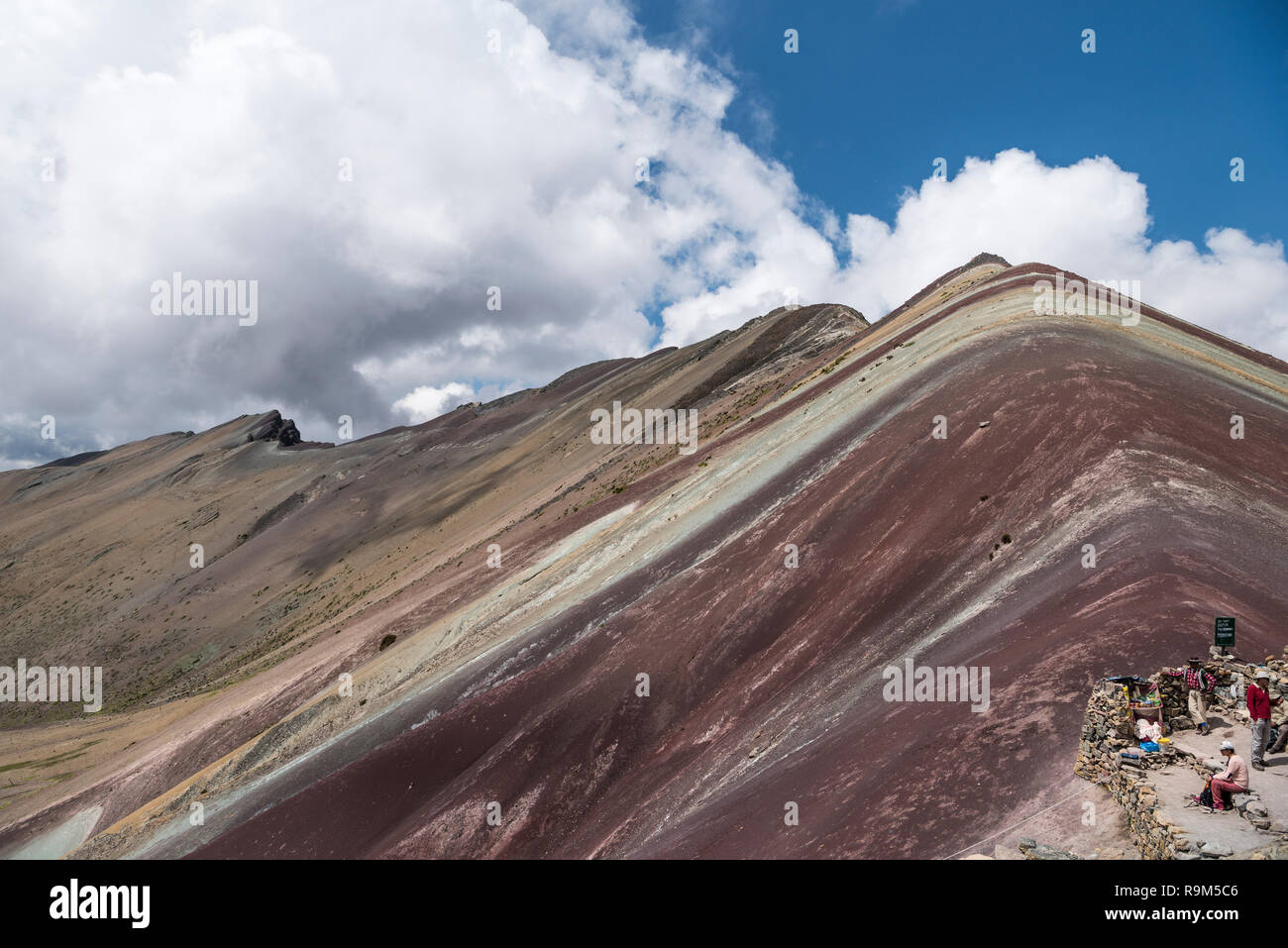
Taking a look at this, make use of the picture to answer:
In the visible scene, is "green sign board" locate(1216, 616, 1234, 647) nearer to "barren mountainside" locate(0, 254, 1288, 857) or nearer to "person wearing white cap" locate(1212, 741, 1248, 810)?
"barren mountainside" locate(0, 254, 1288, 857)

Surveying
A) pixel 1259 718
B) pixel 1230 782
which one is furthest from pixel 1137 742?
pixel 1230 782

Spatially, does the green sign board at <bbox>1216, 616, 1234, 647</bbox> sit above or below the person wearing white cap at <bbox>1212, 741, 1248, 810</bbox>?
above

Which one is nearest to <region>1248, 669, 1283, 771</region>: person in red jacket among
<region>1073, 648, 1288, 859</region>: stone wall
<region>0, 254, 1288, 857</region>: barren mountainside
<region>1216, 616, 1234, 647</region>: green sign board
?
<region>1073, 648, 1288, 859</region>: stone wall

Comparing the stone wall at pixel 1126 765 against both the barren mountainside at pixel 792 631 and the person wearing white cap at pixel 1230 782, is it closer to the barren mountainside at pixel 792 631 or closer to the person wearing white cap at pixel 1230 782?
the barren mountainside at pixel 792 631

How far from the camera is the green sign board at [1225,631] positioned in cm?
1280

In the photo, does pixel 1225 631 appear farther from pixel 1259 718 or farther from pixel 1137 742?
pixel 1137 742

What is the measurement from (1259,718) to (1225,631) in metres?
2.32

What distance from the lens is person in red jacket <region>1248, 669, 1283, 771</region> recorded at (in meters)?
10.8

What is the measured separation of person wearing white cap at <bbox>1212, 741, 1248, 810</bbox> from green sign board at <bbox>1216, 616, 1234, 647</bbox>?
3.38 metres

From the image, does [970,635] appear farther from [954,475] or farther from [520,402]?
[520,402]

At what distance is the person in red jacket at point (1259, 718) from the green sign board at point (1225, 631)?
176 centimetres

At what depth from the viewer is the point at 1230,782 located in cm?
995

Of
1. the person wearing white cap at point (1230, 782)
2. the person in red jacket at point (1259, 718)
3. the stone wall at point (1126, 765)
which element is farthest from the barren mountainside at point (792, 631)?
the person in red jacket at point (1259, 718)

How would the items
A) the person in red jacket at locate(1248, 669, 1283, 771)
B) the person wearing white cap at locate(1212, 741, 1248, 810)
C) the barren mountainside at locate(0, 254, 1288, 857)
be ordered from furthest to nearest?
1. the barren mountainside at locate(0, 254, 1288, 857)
2. the person in red jacket at locate(1248, 669, 1283, 771)
3. the person wearing white cap at locate(1212, 741, 1248, 810)
